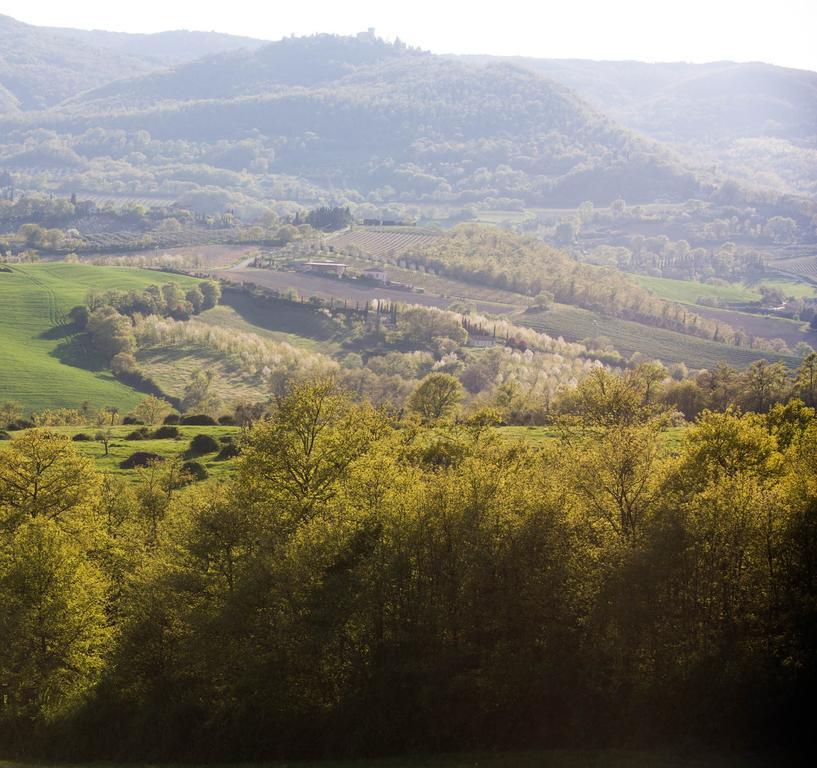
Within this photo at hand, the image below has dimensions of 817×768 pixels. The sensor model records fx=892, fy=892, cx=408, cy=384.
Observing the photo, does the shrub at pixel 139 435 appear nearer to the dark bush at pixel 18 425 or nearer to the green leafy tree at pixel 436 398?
the dark bush at pixel 18 425

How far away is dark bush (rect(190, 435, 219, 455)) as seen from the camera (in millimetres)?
90250

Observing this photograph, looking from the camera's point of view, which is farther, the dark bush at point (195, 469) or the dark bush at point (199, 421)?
the dark bush at point (199, 421)

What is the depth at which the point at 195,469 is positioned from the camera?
8156 cm

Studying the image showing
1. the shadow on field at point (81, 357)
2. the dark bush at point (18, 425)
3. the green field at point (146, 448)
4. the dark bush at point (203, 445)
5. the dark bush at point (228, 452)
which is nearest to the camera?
the green field at point (146, 448)

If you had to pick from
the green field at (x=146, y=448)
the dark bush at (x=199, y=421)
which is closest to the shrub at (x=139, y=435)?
the green field at (x=146, y=448)

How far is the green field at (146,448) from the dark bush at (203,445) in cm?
85

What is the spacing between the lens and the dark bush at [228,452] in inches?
3460

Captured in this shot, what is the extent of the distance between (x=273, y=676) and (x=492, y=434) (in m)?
30.6

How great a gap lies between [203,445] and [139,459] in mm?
6654

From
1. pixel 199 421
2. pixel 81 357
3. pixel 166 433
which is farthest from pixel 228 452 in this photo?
pixel 81 357

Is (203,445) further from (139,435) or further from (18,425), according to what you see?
(18,425)

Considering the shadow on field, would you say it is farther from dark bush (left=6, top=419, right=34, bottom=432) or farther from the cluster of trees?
the cluster of trees

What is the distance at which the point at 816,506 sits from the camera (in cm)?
3666

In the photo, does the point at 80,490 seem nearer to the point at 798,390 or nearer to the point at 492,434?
the point at 492,434
